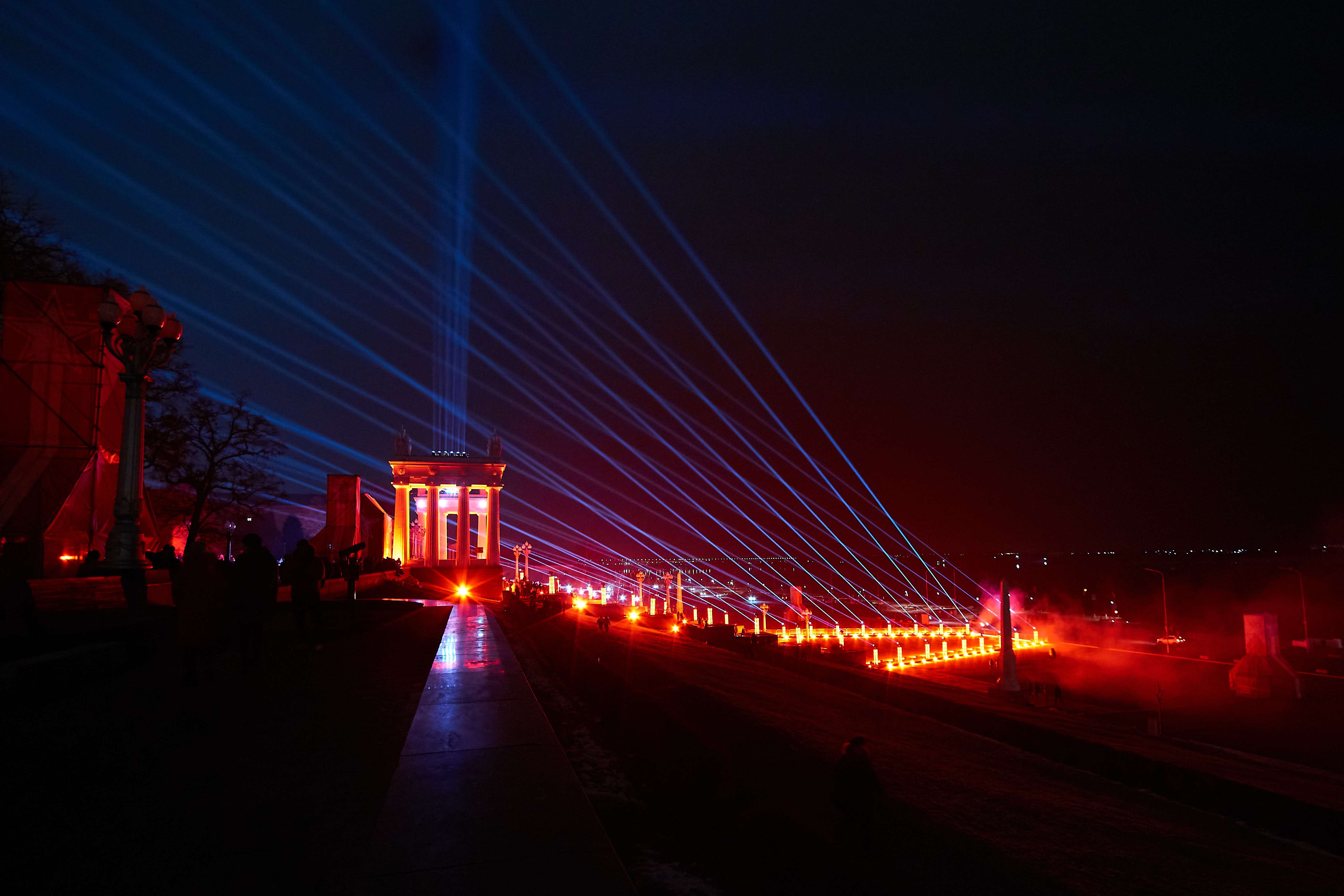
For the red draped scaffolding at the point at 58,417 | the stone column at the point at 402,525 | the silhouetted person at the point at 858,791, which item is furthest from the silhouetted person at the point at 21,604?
the stone column at the point at 402,525

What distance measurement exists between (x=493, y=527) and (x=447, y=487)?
10032mm

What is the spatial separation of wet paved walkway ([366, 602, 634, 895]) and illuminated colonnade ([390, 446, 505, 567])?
91879 millimetres

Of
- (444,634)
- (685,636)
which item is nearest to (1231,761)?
(444,634)

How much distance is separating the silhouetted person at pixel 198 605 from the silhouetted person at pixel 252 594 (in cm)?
59

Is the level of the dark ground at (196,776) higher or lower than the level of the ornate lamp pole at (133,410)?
lower

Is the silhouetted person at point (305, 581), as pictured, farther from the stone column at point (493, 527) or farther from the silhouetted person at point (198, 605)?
the stone column at point (493, 527)

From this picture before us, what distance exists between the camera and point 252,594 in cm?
911

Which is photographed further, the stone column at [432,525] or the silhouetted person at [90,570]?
A: the stone column at [432,525]

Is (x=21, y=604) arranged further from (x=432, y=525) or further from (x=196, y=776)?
(x=432, y=525)

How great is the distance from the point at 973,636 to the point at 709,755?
76195mm

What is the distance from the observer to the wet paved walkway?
375cm

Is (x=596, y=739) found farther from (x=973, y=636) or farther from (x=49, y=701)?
(x=973, y=636)

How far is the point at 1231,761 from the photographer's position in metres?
17.3

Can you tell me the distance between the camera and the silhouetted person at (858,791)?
25.2ft
